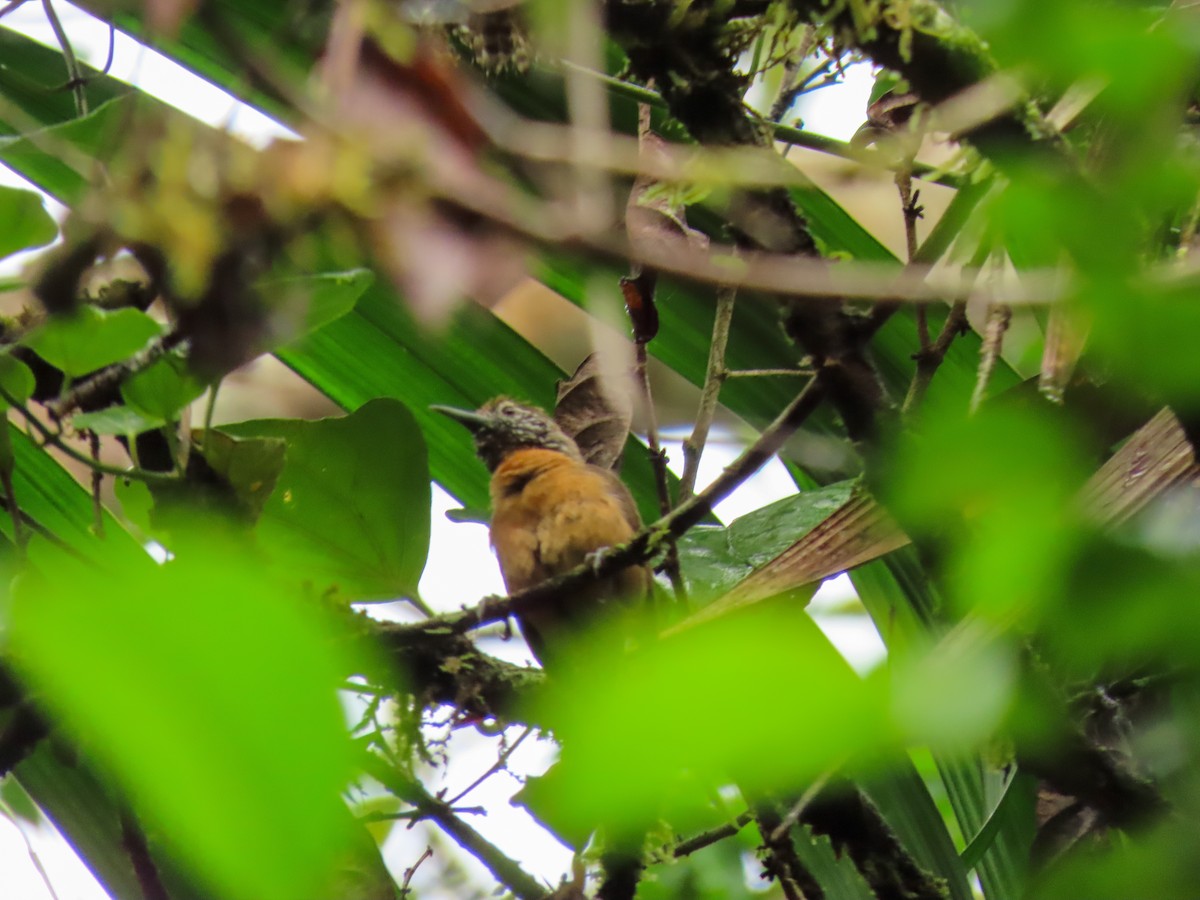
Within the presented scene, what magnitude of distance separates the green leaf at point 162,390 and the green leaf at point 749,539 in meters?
0.96

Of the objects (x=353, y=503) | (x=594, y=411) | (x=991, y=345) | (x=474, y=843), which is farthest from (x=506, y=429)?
(x=991, y=345)

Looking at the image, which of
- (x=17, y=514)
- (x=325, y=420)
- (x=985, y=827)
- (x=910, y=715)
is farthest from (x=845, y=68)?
(x=910, y=715)

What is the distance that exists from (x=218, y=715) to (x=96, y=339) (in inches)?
41.8

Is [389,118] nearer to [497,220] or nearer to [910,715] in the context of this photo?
[497,220]

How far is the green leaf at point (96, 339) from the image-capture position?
1.35 meters

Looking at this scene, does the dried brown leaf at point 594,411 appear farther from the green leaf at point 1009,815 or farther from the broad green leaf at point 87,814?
the broad green leaf at point 87,814

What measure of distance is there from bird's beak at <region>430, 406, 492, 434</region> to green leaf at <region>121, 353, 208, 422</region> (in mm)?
1309

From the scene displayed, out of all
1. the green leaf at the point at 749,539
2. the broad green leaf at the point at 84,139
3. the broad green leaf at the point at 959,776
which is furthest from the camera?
the broad green leaf at the point at 959,776

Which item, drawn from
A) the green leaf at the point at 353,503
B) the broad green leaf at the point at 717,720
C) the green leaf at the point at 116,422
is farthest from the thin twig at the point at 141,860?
the broad green leaf at the point at 717,720

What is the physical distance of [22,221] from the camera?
129 cm

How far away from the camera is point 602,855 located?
1.81 m

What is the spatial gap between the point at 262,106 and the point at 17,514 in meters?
1.05

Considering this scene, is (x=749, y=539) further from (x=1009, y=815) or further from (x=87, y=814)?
(x=87, y=814)

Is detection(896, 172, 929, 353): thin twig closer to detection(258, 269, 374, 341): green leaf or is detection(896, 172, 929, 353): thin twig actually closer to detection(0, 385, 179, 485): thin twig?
detection(258, 269, 374, 341): green leaf
